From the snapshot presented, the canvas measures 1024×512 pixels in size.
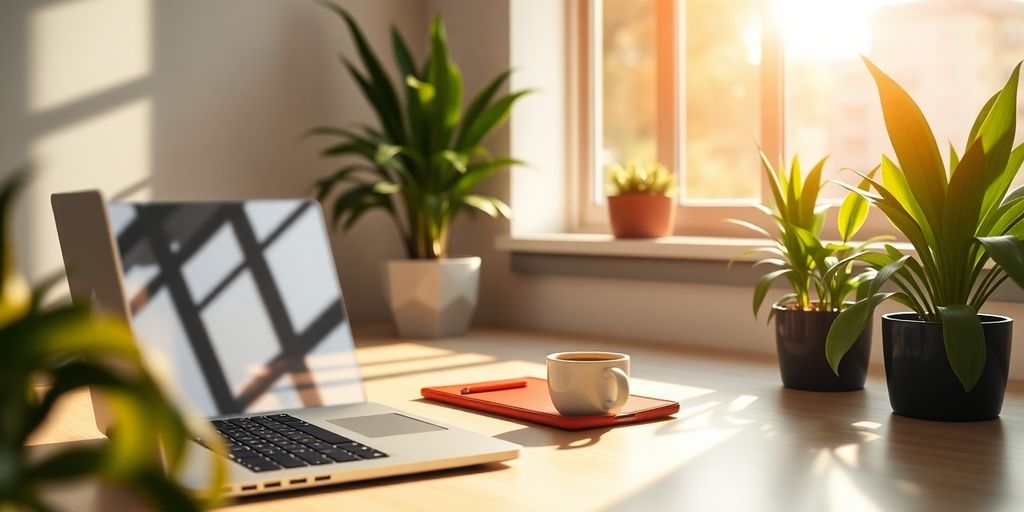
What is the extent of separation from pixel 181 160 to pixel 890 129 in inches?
70.8

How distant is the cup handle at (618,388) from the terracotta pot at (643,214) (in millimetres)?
1124

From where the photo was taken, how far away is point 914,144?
131 cm

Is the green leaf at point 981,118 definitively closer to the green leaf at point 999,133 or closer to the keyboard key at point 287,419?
the green leaf at point 999,133

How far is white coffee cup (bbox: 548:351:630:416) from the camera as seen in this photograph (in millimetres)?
1248

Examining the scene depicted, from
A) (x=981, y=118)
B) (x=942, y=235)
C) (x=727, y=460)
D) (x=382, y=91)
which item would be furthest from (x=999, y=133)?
(x=382, y=91)

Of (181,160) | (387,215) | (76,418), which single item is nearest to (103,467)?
(76,418)

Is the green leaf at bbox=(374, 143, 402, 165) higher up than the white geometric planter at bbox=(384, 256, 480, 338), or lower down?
higher up

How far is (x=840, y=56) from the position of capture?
229 cm

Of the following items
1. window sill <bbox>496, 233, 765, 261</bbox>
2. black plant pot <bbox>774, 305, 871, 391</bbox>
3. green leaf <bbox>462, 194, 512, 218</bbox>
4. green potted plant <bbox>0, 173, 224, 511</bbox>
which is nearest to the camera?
green potted plant <bbox>0, 173, 224, 511</bbox>

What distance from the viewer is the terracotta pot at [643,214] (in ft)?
7.69

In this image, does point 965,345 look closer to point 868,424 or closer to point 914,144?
point 868,424

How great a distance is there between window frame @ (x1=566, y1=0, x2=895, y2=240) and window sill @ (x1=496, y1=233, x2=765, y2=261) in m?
0.07

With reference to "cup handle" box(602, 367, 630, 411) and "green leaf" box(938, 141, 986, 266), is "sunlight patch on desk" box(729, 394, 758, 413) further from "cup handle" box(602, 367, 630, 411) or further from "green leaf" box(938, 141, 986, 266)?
"green leaf" box(938, 141, 986, 266)

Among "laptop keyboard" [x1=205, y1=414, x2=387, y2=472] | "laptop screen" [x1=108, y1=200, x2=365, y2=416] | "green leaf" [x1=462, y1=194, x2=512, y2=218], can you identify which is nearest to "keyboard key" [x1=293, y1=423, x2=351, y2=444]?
"laptop keyboard" [x1=205, y1=414, x2=387, y2=472]
